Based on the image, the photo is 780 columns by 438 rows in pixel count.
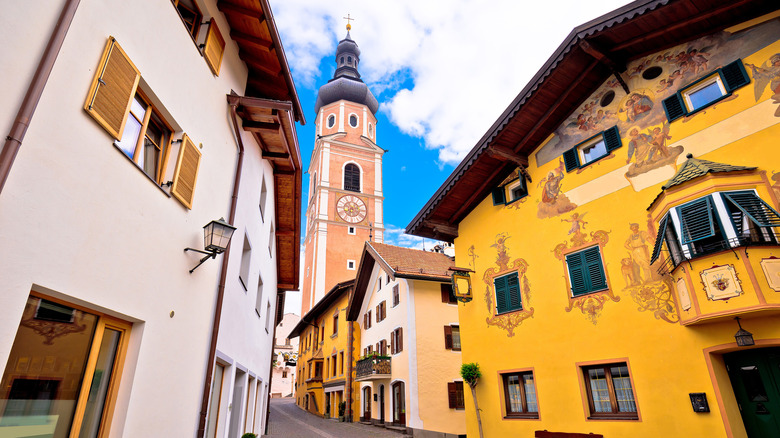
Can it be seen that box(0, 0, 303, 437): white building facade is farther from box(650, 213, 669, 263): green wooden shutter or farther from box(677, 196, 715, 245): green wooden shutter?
box(677, 196, 715, 245): green wooden shutter

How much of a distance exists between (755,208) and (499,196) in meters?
6.46

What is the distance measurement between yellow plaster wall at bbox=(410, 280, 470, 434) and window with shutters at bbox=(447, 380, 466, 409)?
0.16m

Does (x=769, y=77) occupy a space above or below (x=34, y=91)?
above

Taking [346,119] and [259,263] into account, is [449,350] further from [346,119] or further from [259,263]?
[346,119]

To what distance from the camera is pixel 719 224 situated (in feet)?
24.5

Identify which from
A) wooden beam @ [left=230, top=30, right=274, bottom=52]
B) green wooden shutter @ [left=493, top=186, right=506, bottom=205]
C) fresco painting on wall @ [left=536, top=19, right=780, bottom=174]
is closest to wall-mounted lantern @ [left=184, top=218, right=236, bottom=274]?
wooden beam @ [left=230, top=30, right=274, bottom=52]

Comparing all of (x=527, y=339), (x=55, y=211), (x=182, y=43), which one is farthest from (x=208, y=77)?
(x=527, y=339)

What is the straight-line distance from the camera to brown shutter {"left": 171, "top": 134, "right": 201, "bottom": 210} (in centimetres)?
545

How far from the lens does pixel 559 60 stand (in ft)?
33.9

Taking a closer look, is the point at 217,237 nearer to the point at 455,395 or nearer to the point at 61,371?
the point at 61,371

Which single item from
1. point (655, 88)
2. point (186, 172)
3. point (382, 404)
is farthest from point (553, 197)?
Answer: point (382, 404)

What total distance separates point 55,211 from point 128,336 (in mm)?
1798

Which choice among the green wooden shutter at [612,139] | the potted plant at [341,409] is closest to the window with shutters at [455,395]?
the potted plant at [341,409]

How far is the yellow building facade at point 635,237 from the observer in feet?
24.1
